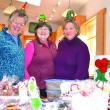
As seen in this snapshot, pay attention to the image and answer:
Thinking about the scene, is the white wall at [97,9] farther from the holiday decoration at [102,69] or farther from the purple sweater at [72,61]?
the holiday decoration at [102,69]

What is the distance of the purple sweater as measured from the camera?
A: 1823 mm

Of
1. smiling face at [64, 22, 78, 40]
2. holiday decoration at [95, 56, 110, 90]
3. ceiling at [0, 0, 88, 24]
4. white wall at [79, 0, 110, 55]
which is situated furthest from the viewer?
ceiling at [0, 0, 88, 24]

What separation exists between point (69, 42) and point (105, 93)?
88 cm

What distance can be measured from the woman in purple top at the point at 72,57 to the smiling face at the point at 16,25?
0.30m

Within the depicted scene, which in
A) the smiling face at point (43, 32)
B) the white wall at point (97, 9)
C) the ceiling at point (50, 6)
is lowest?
the smiling face at point (43, 32)

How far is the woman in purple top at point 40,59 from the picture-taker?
1.94m

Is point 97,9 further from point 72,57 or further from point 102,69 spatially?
point 102,69

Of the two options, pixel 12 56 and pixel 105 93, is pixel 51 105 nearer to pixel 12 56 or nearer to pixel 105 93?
pixel 105 93

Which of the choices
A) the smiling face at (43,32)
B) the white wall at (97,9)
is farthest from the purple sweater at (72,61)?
the white wall at (97,9)

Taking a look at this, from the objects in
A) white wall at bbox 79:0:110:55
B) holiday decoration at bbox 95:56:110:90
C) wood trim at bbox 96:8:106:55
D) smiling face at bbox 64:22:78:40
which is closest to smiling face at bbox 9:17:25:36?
smiling face at bbox 64:22:78:40

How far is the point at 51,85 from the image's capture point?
1396mm

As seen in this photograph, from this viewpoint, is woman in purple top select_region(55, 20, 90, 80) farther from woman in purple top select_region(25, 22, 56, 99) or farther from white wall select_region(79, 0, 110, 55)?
white wall select_region(79, 0, 110, 55)

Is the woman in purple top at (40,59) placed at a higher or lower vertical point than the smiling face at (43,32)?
lower

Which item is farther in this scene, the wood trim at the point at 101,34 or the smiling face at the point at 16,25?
the wood trim at the point at 101,34
